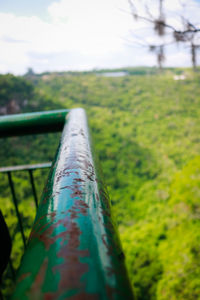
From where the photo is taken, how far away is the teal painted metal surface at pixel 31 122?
40.1 inches

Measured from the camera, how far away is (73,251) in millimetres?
216

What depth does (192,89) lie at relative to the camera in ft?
154

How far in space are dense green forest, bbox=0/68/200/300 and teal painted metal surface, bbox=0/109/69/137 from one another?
28.9 feet

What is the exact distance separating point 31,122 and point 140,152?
121 ft

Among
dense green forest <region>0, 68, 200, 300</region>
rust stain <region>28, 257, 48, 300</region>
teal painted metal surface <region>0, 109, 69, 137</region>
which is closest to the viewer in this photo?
rust stain <region>28, 257, 48, 300</region>

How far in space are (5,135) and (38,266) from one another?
3.08ft

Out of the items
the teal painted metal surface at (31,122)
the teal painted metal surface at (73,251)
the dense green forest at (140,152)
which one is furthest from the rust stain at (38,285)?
the dense green forest at (140,152)

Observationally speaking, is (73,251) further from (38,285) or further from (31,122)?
(31,122)

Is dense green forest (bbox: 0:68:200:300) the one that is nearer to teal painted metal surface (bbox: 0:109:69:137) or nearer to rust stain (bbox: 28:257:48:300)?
teal painted metal surface (bbox: 0:109:69:137)

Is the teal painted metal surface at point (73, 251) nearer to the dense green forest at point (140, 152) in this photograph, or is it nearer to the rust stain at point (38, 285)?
the rust stain at point (38, 285)

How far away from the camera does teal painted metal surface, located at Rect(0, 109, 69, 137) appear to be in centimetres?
102

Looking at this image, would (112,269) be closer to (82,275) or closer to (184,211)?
(82,275)

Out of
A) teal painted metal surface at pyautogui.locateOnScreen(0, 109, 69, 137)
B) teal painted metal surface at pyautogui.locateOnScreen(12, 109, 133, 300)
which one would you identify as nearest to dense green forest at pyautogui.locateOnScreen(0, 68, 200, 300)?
teal painted metal surface at pyautogui.locateOnScreen(0, 109, 69, 137)

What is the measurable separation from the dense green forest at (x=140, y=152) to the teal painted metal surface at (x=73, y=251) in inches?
363
